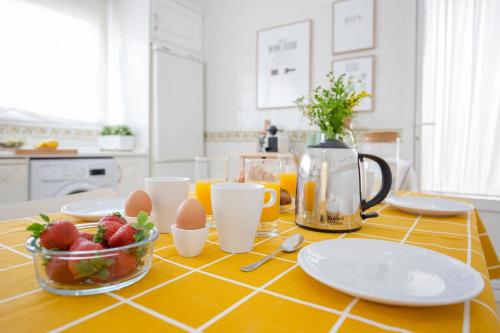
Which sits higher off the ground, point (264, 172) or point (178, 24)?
point (178, 24)

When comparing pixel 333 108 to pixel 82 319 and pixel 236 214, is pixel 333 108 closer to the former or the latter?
pixel 236 214

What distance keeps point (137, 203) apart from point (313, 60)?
2.75m

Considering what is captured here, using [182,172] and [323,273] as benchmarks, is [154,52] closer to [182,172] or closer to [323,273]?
[182,172]

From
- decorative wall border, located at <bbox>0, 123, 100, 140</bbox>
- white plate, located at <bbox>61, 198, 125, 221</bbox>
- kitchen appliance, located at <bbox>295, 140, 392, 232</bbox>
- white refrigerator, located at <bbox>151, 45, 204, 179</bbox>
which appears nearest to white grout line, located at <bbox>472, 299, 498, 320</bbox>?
kitchen appliance, located at <bbox>295, 140, 392, 232</bbox>

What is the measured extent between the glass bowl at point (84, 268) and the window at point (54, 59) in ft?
9.28

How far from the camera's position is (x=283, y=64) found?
Answer: 10.6 ft

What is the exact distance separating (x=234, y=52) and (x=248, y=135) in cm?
100

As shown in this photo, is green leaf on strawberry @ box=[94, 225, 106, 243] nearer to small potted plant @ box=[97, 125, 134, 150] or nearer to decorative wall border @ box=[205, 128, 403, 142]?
decorative wall border @ box=[205, 128, 403, 142]

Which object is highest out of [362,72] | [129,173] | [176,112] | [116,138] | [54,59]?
[54,59]

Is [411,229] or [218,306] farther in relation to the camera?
[411,229]

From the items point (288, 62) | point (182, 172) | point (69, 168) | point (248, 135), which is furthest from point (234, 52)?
point (69, 168)

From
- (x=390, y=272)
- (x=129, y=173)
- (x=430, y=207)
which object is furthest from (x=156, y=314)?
(x=129, y=173)

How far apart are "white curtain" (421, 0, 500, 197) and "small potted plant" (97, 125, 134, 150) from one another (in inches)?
105

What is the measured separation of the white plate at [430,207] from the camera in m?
0.95
